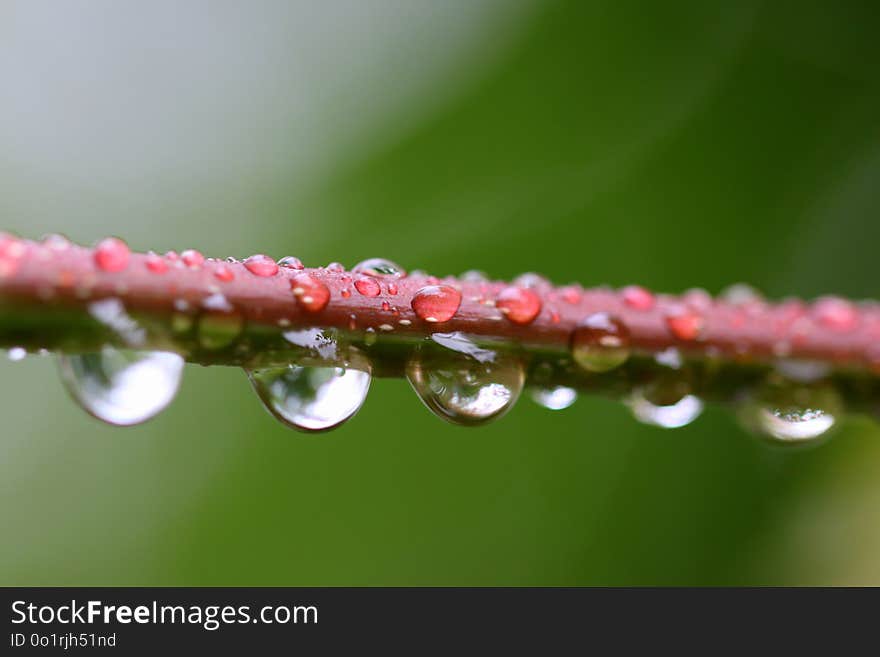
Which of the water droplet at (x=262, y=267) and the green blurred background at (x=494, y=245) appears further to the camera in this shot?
the green blurred background at (x=494, y=245)

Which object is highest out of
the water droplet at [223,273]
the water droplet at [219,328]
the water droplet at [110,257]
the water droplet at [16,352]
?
the water droplet at [223,273]

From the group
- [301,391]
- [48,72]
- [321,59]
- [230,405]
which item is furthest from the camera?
[321,59]

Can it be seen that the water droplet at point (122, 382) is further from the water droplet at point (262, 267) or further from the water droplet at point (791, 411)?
the water droplet at point (791, 411)

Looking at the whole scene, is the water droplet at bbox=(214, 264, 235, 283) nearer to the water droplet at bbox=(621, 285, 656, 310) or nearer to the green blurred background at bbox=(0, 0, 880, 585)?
the water droplet at bbox=(621, 285, 656, 310)

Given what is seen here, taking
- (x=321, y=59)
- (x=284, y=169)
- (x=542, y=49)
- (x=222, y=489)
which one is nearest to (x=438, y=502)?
(x=222, y=489)

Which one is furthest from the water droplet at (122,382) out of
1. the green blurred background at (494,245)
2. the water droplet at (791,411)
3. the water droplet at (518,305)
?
the green blurred background at (494,245)

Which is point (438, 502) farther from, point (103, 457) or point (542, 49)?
point (542, 49)

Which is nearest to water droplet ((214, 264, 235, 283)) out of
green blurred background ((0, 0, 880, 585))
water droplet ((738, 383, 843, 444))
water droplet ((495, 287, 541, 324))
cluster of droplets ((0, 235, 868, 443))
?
cluster of droplets ((0, 235, 868, 443))
